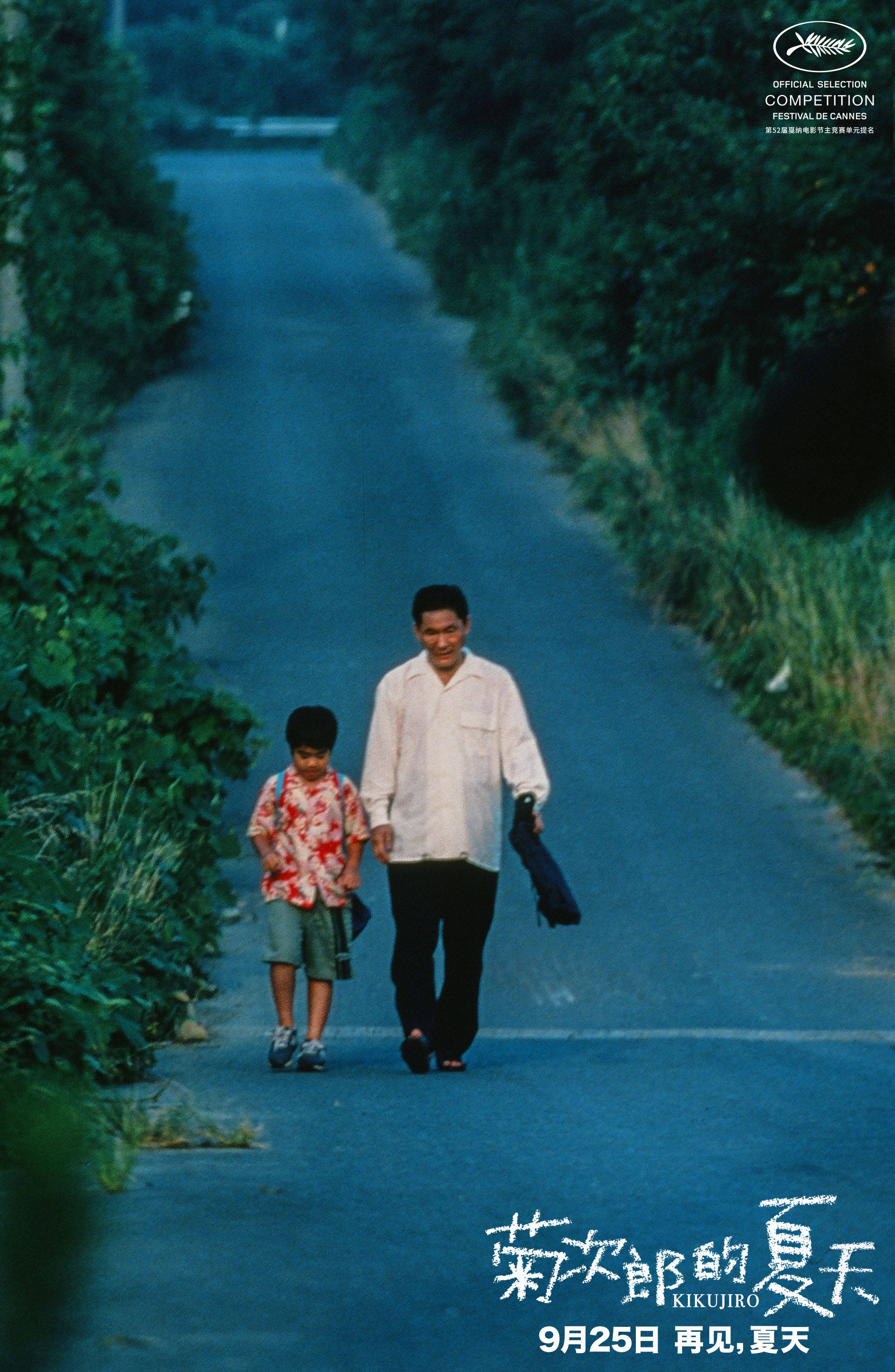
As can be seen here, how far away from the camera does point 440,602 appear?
22.2ft

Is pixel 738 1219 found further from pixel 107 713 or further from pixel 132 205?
pixel 132 205

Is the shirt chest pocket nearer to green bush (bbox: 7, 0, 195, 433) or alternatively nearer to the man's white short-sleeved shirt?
the man's white short-sleeved shirt

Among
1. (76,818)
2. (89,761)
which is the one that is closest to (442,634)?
(76,818)

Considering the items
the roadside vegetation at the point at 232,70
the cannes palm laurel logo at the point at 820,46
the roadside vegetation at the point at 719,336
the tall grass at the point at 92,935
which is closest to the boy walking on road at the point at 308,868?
the tall grass at the point at 92,935

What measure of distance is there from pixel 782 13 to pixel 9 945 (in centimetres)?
1292

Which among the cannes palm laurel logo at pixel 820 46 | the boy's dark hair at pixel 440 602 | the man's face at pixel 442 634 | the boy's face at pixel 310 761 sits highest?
the cannes palm laurel logo at pixel 820 46

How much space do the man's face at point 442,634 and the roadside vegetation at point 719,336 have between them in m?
5.92

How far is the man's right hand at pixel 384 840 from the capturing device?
6.95 meters

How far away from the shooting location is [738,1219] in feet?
15.3

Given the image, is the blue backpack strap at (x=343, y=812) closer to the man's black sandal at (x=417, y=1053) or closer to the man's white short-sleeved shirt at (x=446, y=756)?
the man's white short-sleeved shirt at (x=446, y=756)

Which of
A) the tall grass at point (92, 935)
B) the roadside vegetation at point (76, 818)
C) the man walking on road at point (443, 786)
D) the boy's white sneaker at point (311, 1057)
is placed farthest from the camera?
the boy's white sneaker at point (311, 1057)

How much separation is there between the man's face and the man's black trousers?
2.23ft

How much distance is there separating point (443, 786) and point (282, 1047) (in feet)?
3.58

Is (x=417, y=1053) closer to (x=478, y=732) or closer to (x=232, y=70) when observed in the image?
(x=478, y=732)
